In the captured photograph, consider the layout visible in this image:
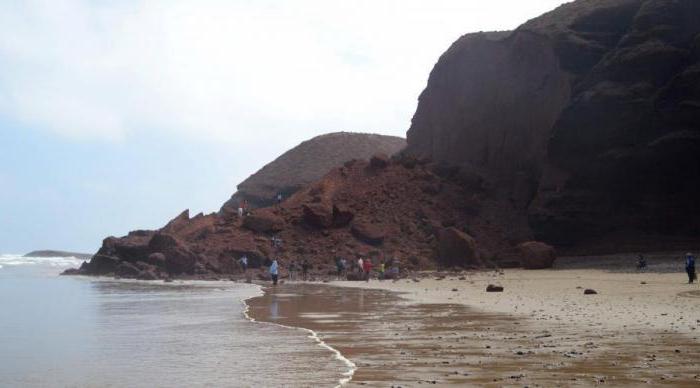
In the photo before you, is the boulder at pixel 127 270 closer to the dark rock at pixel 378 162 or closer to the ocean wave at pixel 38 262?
the dark rock at pixel 378 162

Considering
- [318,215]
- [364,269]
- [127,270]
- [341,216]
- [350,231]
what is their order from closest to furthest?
[364,269], [127,270], [350,231], [318,215], [341,216]

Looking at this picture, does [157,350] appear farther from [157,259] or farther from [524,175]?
[524,175]

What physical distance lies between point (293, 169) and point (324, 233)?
50.3 metres

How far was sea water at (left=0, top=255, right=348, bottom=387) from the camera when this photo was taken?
10.0 meters

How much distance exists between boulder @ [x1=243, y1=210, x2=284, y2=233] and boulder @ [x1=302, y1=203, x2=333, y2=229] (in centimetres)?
190

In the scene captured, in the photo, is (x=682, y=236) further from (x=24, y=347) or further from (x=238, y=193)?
(x=238, y=193)

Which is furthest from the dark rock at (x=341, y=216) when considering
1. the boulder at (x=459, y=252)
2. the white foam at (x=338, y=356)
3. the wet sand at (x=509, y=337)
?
the white foam at (x=338, y=356)

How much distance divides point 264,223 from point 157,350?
4195 cm

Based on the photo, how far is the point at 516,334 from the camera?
13.3 meters

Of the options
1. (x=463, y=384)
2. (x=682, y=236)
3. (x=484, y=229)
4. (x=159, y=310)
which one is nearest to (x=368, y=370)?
(x=463, y=384)

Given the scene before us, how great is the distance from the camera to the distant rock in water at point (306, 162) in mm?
97625

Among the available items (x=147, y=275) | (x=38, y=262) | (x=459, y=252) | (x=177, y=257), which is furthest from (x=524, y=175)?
(x=38, y=262)

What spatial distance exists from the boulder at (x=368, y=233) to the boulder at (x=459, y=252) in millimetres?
6631

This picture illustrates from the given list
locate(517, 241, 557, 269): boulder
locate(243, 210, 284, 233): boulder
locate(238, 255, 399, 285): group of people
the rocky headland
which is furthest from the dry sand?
locate(243, 210, 284, 233): boulder
